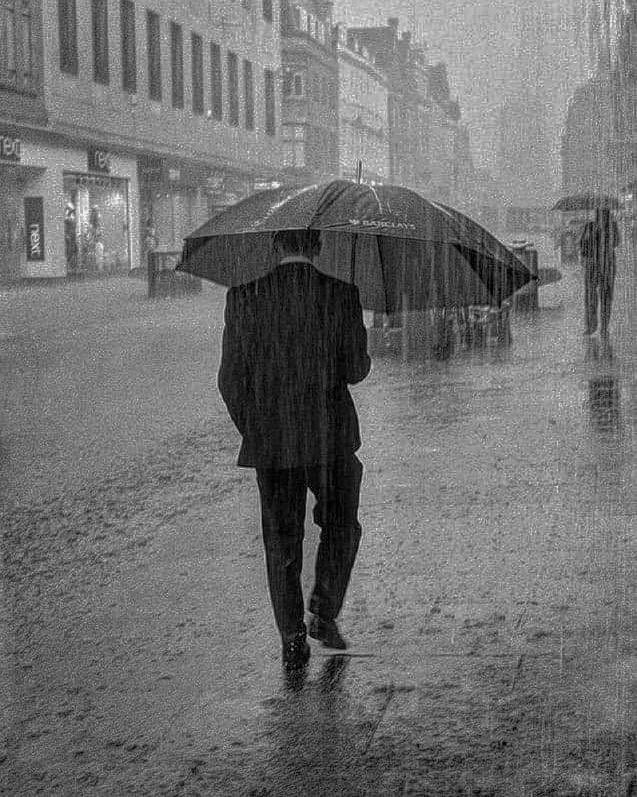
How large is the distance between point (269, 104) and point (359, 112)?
32.6 meters

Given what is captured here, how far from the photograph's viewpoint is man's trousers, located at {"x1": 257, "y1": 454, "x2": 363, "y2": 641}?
4805 mm

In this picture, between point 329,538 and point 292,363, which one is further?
point 329,538

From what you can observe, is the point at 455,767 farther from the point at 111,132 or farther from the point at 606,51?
the point at 606,51

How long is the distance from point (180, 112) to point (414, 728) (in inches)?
1433

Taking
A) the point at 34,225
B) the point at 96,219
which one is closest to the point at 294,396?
the point at 34,225

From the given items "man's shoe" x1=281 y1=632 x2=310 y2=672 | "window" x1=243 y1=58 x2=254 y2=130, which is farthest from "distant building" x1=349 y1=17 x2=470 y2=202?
"man's shoe" x1=281 y1=632 x2=310 y2=672

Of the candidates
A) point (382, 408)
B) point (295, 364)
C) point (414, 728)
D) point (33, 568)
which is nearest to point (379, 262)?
point (295, 364)

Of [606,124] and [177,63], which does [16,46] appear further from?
[606,124]

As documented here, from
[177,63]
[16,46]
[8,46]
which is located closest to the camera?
[8,46]

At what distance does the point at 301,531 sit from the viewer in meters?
4.89

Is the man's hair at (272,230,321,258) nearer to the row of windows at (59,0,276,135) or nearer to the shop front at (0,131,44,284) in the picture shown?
the shop front at (0,131,44,284)

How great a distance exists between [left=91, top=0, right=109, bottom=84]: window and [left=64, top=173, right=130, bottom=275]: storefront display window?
261 cm

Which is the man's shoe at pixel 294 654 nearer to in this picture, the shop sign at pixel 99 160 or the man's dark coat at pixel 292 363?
the man's dark coat at pixel 292 363

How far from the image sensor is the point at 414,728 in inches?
166
